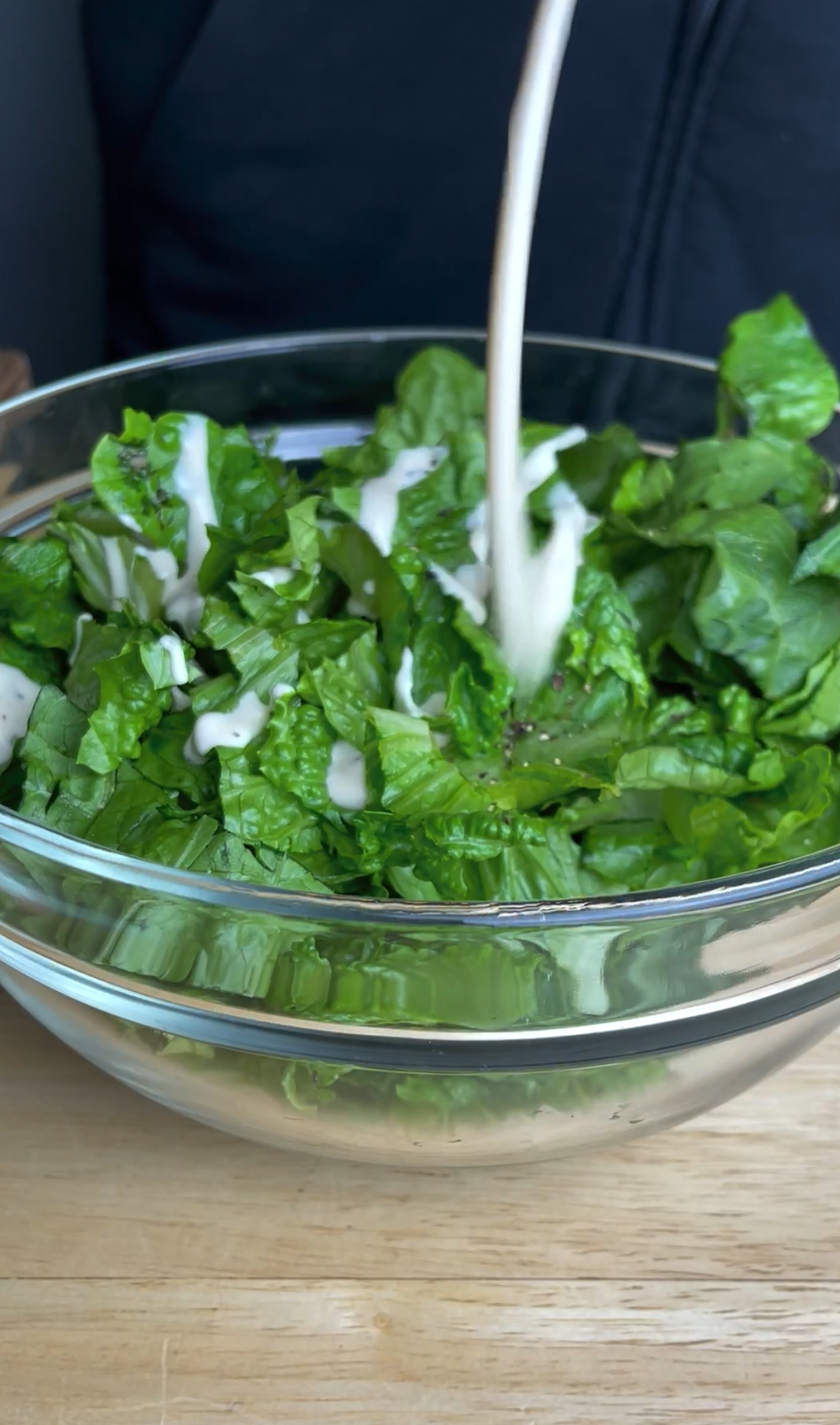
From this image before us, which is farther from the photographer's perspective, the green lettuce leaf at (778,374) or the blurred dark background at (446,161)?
the blurred dark background at (446,161)

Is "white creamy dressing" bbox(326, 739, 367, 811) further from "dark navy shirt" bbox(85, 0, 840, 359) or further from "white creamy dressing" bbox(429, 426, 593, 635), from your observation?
"dark navy shirt" bbox(85, 0, 840, 359)

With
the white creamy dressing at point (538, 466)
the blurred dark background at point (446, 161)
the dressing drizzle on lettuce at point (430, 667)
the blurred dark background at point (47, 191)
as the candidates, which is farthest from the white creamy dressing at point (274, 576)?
the blurred dark background at point (47, 191)

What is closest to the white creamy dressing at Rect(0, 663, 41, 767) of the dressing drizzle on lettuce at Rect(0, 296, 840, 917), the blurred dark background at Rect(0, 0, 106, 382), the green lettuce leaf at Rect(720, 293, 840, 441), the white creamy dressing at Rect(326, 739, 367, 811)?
the dressing drizzle on lettuce at Rect(0, 296, 840, 917)

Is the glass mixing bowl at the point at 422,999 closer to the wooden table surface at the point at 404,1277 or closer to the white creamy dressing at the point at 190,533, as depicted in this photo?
the wooden table surface at the point at 404,1277

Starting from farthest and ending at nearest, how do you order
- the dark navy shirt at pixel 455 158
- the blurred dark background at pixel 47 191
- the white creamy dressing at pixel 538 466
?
the blurred dark background at pixel 47 191, the dark navy shirt at pixel 455 158, the white creamy dressing at pixel 538 466

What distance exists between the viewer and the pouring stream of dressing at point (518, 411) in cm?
37

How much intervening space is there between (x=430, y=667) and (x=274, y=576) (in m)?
0.07

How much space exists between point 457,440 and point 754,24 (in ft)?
1.57

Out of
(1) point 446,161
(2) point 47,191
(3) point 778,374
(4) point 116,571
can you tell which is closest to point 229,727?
(4) point 116,571

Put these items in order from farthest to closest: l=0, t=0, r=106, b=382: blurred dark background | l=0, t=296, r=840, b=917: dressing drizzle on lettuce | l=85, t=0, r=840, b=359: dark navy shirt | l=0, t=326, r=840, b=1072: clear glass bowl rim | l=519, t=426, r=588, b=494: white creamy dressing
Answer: l=0, t=0, r=106, b=382: blurred dark background, l=85, t=0, r=840, b=359: dark navy shirt, l=519, t=426, r=588, b=494: white creamy dressing, l=0, t=296, r=840, b=917: dressing drizzle on lettuce, l=0, t=326, r=840, b=1072: clear glass bowl rim

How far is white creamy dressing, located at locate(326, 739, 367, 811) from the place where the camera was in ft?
1.43

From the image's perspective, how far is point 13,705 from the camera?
0.46m

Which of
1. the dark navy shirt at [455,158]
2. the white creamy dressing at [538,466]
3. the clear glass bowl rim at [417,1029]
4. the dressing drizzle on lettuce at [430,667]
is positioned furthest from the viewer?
the dark navy shirt at [455,158]

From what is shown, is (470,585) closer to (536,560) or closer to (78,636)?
(536,560)
